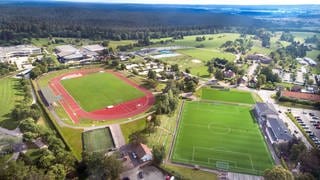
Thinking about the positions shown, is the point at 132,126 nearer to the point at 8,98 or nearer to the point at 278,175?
the point at 278,175

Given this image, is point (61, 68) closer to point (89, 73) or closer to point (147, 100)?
point (89, 73)

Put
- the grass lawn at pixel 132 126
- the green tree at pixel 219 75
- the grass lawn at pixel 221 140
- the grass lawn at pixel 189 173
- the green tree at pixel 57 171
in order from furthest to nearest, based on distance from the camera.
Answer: the green tree at pixel 219 75
the grass lawn at pixel 132 126
the grass lawn at pixel 221 140
the grass lawn at pixel 189 173
the green tree at pixel 57 171

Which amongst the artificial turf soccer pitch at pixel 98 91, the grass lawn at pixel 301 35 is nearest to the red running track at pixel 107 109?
the artificial turf soccer pitch at pixel 98 91

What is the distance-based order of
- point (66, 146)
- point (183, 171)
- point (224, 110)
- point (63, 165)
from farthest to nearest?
point (224, 110) < point (66, 146) < point (183, 171) < point (63, 165)

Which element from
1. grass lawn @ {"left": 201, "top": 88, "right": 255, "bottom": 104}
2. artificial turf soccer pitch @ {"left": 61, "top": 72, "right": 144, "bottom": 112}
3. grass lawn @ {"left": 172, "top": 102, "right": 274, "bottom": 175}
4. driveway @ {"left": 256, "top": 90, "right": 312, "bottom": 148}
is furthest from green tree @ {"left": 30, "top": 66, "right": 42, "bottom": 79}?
driveway @ {"left": 256, "top": 90, "right": 312, "bottom": 148}

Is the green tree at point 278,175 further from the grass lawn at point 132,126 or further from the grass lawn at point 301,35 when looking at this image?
the grass lawn at point 301,35

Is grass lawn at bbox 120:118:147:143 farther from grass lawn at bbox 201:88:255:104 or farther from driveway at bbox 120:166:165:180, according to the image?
grass lawn at bbox 201:88:255:104

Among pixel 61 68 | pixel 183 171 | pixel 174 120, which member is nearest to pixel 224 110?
pixel 174 120
